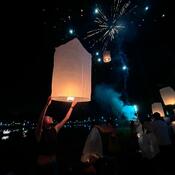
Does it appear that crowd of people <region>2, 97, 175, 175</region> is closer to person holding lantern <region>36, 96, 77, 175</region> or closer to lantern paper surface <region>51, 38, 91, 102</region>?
person holding lantern <region>36, 96, 77, 175</region>

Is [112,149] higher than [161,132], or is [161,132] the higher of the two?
[161,132]

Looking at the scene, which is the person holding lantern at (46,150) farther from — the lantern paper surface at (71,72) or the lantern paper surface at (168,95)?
the lantern paper surface at (168,95)

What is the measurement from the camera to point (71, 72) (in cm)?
327

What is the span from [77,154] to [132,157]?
3168mm

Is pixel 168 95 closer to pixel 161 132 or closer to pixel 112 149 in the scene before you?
pixel 161 132

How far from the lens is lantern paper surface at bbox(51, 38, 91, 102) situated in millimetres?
3215

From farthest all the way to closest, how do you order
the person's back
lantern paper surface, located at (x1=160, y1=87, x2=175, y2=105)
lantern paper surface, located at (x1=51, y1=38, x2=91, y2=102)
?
lantern paper surface, located at (x1=160, y1=87, x2=175, y2=105), the person's back, lantern paper surface, located at (x1=51, y1=38, x2=91, y2=102)

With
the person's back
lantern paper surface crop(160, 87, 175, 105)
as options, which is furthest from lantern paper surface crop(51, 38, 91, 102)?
lantern paper surface crop(160, 87, 175, 105)

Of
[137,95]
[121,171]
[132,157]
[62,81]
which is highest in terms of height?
[137,95]

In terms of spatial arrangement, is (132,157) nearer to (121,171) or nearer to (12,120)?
(121,171)

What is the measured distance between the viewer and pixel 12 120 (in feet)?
105

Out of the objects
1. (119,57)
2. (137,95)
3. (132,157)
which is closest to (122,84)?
(137,95)

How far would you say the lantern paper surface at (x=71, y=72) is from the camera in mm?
3215

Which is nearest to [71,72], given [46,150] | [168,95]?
[46,150]
